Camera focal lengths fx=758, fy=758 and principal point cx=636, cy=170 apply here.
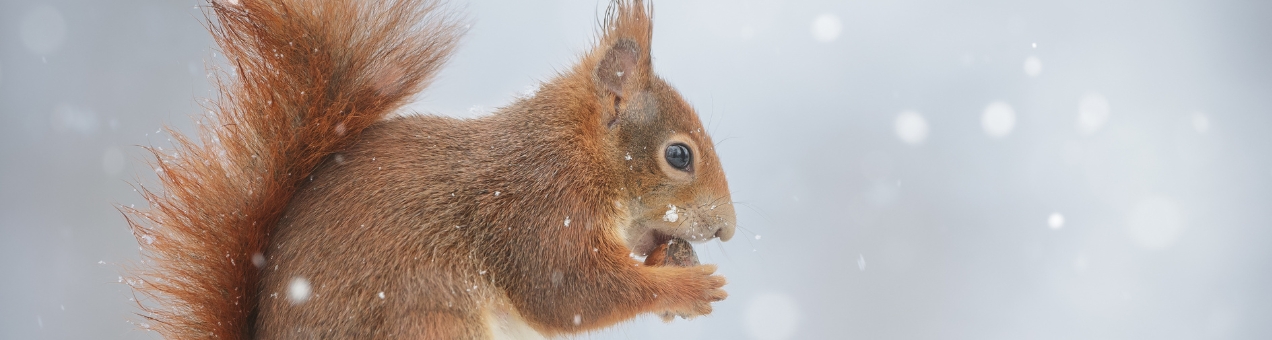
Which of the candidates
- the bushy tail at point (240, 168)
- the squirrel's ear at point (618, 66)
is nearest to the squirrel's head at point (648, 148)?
the squirrel's ear at point (618, 66)

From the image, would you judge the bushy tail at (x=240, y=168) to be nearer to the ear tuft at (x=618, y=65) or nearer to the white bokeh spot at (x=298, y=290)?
the white bokeh spot at (x=298, y=290)

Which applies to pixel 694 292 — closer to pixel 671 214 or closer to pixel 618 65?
pixel 671 214

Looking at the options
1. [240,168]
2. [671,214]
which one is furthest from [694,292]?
[240,168]

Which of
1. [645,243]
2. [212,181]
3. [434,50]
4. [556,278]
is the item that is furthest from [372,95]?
[645,243]

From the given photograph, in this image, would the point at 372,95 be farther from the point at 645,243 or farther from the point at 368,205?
the point at 645,243

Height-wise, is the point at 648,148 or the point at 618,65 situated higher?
the point at 618,65

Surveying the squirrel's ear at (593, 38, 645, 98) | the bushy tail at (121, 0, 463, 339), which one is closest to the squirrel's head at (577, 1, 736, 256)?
the squirrel's ear at (593, 38, 645, 98)

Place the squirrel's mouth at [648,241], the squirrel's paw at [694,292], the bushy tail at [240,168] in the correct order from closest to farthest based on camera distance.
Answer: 1. the bushy tail at [240,168]
2. the squirrel's paw at [694,292]
3. the squirrel's mouth at [648,241]
